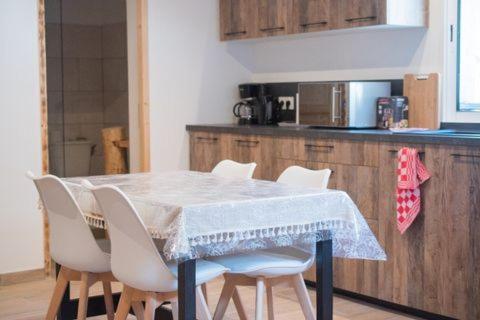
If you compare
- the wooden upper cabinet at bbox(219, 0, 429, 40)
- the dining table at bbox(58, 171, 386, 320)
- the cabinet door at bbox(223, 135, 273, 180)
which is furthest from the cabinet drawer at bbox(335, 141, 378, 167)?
the dining table at bbox(58, 171, 386, 320)

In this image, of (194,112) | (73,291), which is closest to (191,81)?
(194,112)

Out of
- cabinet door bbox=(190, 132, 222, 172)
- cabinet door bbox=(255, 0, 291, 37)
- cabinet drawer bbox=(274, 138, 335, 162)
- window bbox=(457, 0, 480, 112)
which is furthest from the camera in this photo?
cabinet door bbox=(190, 132, 222, 172)

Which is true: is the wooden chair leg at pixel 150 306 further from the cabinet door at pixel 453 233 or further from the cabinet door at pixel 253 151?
the cabinet door at pixel 253 151

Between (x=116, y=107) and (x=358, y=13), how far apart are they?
7.70 feet

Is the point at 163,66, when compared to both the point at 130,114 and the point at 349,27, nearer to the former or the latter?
the point at 130,114

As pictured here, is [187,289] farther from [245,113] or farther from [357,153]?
[245,113]

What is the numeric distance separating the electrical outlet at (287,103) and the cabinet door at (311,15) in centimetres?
65

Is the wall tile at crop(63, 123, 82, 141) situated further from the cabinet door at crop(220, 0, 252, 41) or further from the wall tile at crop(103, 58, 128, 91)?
the cabinet door at crop(220, 0, 252, 41)

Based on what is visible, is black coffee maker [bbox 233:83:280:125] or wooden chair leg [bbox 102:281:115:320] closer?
wooden chair leg [bbox 102:281:115:320]

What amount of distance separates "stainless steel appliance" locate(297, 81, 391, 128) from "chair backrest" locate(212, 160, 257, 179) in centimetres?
95

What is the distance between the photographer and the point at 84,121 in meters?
6.47


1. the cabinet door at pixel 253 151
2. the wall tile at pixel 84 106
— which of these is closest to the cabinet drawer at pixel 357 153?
the cabinet door at pixel 253 151

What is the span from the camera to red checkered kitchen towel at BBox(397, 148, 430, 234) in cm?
421

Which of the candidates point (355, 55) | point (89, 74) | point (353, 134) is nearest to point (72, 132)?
point (89, 74)
